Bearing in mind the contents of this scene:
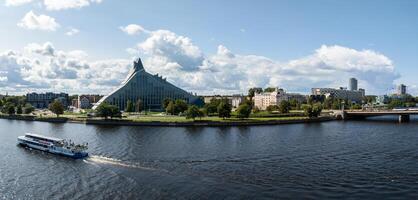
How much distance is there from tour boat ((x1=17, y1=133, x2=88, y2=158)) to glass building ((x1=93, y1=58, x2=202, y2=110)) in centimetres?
8975

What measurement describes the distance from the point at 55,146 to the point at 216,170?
24521 millimetres

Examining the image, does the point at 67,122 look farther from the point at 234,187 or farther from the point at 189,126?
the point at 234,187

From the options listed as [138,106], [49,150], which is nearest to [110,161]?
[49,150]

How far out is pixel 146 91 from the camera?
514 feet

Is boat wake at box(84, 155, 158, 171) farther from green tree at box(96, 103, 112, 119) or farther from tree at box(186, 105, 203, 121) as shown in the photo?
green tree at box(96, 103, 112, 119)

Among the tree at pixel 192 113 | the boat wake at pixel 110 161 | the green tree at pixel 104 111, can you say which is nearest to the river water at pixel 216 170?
the boat wake at pixel 110 161

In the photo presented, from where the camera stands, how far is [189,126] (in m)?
91.1

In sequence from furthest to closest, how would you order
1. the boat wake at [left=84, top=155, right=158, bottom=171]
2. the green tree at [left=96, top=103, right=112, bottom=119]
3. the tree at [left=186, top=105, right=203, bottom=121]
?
the green tree at [left=96, top=103, right=112, bottom=119] < the tree at [left=186, top=105, right=203, bottom=121] < the boat wake at [left=84, top=155, right=158, bottom=171]

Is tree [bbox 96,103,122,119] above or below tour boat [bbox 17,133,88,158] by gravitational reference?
above

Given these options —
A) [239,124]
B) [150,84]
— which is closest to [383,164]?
[239,124]

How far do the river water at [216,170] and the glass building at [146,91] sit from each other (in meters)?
89.0

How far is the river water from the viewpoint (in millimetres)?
33062

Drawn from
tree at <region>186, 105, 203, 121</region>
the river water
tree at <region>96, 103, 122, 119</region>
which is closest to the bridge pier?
the river water

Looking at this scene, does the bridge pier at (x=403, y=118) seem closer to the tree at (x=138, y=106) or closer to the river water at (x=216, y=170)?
the river water at (x=216, y=170)
